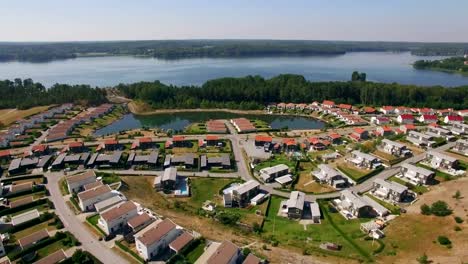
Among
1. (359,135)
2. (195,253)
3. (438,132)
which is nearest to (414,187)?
(359,135)

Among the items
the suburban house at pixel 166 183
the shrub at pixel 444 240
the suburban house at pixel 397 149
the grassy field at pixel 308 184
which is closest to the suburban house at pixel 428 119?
the suburban house at pixel 397 149

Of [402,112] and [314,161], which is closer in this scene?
[314,161]

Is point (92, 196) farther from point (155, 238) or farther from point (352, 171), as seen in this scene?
point (352, 171)

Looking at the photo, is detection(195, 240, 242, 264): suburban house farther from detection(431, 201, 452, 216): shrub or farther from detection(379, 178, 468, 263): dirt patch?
detection(431, 201, 452, 216): shrub

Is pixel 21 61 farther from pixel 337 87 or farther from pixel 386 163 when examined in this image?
pixel 386 163

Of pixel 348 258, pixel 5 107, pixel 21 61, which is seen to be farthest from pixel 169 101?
pixel 21 61

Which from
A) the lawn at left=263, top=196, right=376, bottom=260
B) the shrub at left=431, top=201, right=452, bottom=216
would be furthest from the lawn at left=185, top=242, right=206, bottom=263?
the shrub at left=431, top=201, right=452, bottom=216

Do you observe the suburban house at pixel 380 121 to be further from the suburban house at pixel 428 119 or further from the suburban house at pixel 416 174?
the suburban house at pixel 416 174
